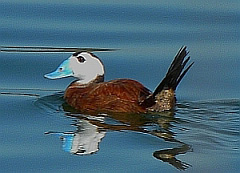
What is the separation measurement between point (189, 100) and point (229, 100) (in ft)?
1.11

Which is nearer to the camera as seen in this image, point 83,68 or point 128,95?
point 128,95

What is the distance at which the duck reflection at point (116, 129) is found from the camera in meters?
5.70

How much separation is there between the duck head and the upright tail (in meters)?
0.71

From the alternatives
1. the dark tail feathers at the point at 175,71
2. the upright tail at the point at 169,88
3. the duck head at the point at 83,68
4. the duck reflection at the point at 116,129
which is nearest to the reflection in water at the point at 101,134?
the duck reflection at the point at 116,129

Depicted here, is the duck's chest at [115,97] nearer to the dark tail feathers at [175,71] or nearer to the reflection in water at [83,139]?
the dark tail feathers at [175,71]

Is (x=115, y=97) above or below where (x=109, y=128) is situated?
above

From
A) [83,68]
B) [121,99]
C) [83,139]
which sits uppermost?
[83,68]

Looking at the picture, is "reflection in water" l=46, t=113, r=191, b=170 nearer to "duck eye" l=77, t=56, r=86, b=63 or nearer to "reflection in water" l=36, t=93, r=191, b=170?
"reflection in water" l=36, t=93, r=191, b=170

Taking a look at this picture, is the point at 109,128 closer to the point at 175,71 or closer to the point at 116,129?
the point at 116,129

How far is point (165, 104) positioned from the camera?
6707 mm

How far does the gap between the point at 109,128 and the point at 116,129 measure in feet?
0.19

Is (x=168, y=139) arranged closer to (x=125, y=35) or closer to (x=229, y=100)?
(x=229, y=100)

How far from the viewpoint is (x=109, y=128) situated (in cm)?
631

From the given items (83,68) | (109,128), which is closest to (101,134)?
(109,128)
